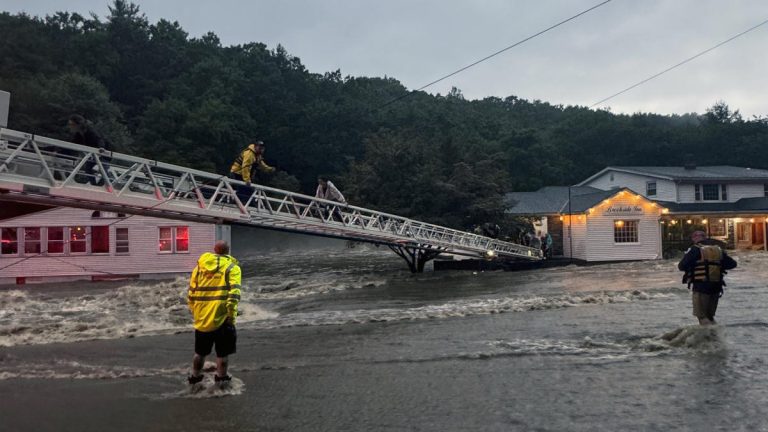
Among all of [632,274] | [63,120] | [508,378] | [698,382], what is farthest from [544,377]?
[63,120]

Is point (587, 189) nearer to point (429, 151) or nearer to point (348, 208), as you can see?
point (429, 151)

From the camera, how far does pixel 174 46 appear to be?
76.1 meters

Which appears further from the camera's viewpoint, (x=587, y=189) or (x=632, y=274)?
(x=587, y=189)

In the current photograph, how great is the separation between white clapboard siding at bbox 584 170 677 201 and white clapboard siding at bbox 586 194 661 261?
519 cm

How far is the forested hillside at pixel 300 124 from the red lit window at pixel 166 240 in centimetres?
955

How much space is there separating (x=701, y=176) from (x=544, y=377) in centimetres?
3507

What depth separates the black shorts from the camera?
278 inches

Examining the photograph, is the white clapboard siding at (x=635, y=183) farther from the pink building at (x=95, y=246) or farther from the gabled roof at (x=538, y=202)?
the pink building at (x=95, y=246)

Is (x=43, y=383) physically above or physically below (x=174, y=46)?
below

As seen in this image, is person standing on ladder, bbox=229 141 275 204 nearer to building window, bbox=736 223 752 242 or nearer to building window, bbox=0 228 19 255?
building window, bbox=0 228 19 255

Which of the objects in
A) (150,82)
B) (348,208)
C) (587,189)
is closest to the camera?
(348,208)

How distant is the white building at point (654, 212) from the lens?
3206 centimetres

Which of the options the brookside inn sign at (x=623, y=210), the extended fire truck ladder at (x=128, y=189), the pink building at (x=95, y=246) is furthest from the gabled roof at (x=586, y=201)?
the pink building at (x=95, y=246)

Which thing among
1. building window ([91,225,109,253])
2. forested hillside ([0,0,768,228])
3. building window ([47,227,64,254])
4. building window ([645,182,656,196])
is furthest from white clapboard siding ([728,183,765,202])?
building window ([47,227,64,254])
